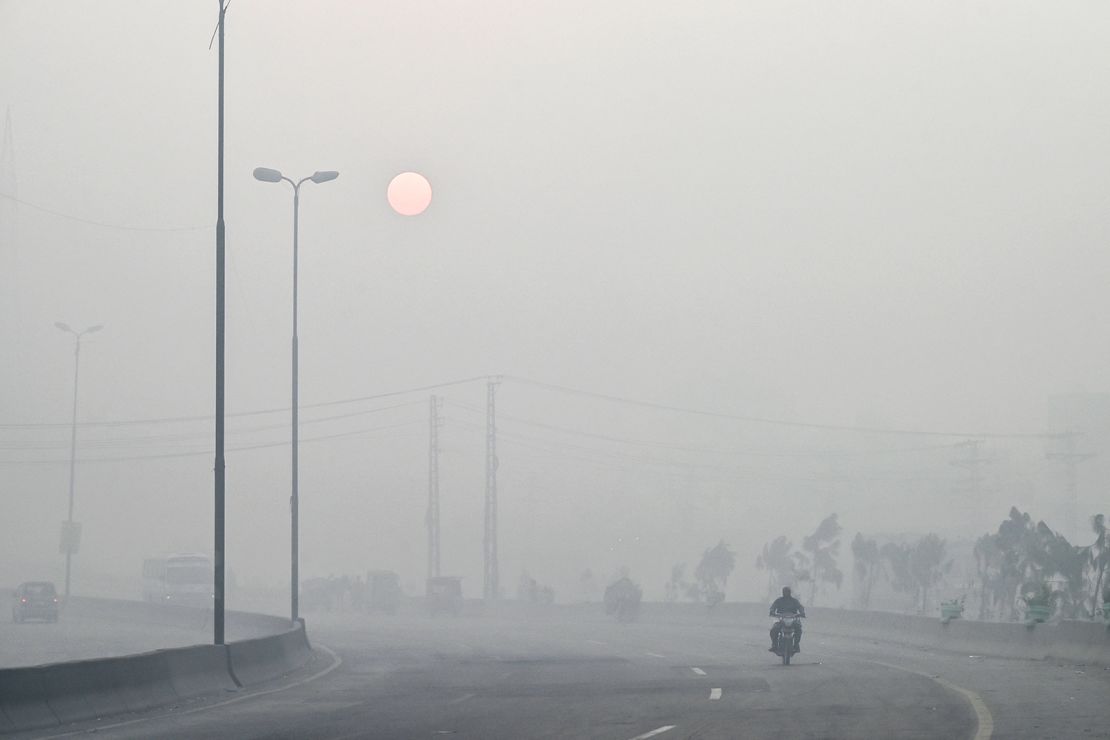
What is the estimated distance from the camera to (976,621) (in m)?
33.7

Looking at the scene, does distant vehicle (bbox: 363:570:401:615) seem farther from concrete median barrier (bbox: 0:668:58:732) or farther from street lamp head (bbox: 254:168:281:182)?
concrete median barrier (bbox: 0:668:58:732)

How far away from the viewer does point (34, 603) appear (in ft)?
205

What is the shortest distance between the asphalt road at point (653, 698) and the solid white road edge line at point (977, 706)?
0.03 m

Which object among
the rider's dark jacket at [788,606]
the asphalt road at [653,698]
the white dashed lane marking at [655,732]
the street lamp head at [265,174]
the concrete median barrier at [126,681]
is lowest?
the asphalt road at [653,698]

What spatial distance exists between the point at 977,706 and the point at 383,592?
2629 inches

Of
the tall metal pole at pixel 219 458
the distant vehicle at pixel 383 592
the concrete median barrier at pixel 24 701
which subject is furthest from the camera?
the distant vehicle at pixel 383 592

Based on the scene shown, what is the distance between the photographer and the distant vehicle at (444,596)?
74000 millimetres

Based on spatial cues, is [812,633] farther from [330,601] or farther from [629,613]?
[330,601]

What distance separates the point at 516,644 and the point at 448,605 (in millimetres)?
34713

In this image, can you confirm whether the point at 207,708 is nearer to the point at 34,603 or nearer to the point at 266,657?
the point at 266,657

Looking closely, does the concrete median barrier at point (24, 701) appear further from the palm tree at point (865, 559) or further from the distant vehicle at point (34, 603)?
the palm tree at point (865, 559)

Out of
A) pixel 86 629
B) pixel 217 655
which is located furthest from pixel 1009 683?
pixel 86 629

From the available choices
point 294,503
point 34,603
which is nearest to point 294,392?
point 294,503

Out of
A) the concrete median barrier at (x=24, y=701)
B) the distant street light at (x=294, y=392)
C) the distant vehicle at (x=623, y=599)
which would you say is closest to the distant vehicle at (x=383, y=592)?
the distant vehicle at (x=623, y=599)
